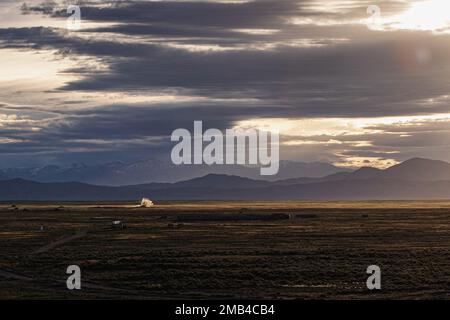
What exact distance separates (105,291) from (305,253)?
2399 centimetres

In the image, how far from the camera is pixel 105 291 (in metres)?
52.1

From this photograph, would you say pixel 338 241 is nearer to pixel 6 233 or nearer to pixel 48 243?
pixel 48 243

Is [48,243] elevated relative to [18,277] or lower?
elevated

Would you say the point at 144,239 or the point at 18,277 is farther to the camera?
the point at 144,239

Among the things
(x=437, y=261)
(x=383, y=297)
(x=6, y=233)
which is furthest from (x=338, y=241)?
(x=6, y=233)

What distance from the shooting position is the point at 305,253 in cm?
7088

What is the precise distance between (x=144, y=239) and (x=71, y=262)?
2519 centimetres
